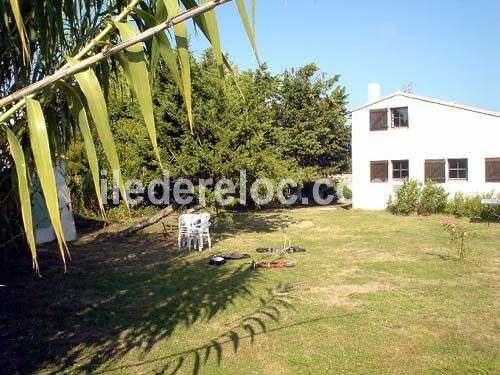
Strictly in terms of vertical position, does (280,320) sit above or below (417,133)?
below

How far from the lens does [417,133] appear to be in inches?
744

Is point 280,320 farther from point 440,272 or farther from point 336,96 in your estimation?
point 336,96

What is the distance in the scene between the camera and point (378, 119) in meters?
19.8

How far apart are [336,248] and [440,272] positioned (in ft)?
10.1

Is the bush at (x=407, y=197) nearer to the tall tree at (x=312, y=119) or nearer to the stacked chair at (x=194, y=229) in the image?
the tall tree at (x=312, y=119)

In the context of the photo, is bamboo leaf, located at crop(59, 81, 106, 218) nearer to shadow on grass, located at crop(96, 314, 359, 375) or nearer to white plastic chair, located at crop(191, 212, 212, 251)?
shadow on grass, located at crop(96, 314, 359, 375)

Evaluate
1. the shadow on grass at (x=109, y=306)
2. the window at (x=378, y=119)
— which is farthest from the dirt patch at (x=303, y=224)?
the window at (x=378, y=119)

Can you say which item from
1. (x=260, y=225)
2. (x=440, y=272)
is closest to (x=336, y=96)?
(x=260, y=225)

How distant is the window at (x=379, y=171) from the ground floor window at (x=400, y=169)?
0.32 meters

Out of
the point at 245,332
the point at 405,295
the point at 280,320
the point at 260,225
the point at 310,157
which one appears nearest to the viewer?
the point at 245,332

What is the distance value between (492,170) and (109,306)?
16174mm

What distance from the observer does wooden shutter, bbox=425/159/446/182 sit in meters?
18.2

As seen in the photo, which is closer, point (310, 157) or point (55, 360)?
point (55, 360)

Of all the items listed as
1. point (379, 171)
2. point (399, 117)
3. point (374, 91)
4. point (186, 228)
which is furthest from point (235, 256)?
point (374, 91)
